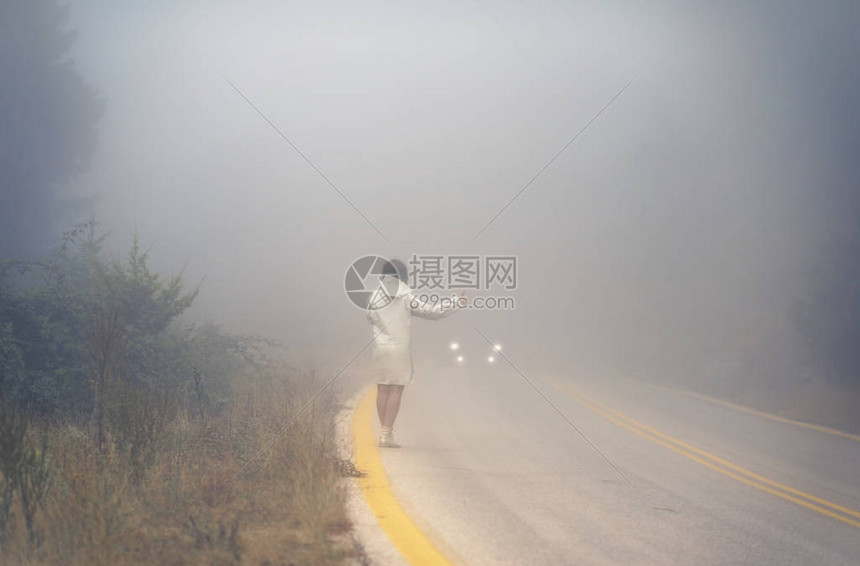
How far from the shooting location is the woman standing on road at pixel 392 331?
7.49 metres

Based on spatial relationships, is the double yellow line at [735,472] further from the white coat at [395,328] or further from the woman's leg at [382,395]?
the woman's leg at [382,395]

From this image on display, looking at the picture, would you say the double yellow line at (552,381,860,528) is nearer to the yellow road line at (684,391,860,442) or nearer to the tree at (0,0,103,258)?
the yellow road line at (684,391,860,442)

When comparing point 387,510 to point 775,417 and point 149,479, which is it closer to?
point 149,479

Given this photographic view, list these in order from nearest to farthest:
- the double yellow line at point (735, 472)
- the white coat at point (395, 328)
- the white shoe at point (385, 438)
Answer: the double yellow line at point (735, 472)
the white coat at point (395, 328)
the white shoe at point (385, 438)

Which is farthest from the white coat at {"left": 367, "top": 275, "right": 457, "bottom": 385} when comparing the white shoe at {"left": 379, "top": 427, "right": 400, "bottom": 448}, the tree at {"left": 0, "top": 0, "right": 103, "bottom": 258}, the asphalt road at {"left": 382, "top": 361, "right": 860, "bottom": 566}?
the tree at {"left": 0, "top": 0, "right": 103, "bottom": 258}

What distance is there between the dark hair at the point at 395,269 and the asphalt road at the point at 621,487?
74.0 inches

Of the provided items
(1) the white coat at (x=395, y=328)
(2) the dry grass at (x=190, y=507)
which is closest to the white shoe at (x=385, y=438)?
(1) the white coat at (x=395, y=328)

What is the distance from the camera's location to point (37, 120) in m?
36.8

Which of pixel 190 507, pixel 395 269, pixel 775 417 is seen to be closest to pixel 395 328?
pixel 395 269

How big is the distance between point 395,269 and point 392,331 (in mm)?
668

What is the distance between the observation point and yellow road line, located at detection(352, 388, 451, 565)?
4227 millimetres

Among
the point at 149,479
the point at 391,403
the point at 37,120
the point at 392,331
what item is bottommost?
the point at 149,479

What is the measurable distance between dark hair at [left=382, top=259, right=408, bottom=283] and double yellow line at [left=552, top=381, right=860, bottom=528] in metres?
3.99

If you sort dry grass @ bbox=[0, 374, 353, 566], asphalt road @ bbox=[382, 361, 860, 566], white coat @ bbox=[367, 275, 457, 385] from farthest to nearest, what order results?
white coat @ bbox=[367, 275, 457, 385]
asphalt road @ bbox=[382, 361, 860, 566]
dry grass @ bbox=[0, 374, 353, 566]
